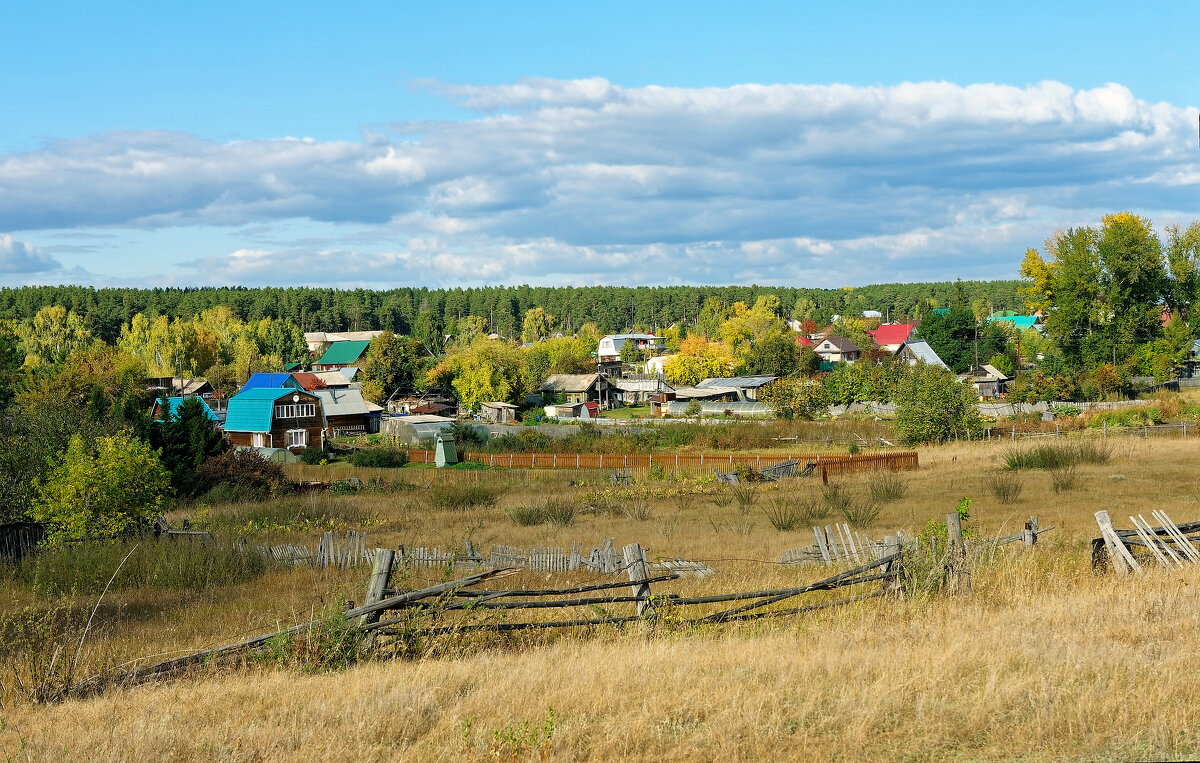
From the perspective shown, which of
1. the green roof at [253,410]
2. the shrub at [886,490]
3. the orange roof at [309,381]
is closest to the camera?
the shrub at [886,490]

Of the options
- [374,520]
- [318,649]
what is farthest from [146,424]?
[318,649]

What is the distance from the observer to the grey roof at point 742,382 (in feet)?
288

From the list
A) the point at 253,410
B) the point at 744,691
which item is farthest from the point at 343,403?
the point at 744,691

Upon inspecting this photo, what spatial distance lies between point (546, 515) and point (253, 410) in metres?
36.6

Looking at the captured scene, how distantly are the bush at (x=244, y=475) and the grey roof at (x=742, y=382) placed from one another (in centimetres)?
5396

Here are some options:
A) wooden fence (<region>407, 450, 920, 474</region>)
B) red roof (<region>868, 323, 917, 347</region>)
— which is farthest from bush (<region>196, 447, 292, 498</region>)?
red roof (<region>868, 323, 917, 347</region>)

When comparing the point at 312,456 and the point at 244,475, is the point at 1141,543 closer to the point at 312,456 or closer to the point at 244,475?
the point at 244,475

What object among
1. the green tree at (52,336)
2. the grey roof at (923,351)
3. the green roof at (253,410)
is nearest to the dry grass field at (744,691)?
the green roof at (253,410)

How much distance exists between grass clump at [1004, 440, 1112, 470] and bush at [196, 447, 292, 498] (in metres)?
29.4

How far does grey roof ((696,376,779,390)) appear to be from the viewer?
87.8m

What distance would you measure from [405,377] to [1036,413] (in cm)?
5829

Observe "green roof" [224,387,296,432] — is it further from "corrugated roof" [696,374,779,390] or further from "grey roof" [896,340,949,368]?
"grey roof" [896,340,949,368]

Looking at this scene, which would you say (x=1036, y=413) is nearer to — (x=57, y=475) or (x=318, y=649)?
(x=57, y=475)

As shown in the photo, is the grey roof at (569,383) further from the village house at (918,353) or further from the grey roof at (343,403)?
the village house at (918,353)
